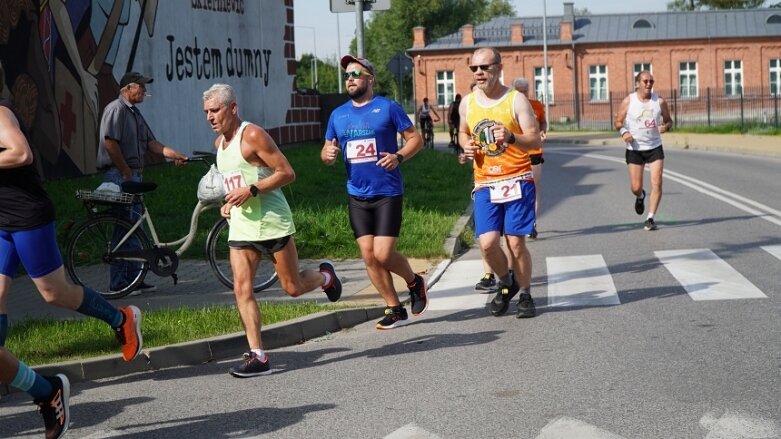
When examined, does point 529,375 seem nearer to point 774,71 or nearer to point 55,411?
point 55,411

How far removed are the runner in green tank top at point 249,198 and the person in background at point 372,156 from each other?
3.39ft

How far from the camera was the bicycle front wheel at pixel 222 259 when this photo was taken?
10.6 m

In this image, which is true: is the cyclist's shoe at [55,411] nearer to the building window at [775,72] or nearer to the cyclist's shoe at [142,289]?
the cyclist's shoe at [142,289]

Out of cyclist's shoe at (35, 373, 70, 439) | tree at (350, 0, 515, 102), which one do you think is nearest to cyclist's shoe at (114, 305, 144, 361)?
cyclist's shoe at (35, 373, 70, 439)

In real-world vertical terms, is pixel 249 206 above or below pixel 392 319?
above

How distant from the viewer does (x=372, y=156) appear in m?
8.65

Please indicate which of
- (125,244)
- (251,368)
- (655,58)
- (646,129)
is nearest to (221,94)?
(251,368)

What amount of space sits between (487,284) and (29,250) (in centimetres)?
513

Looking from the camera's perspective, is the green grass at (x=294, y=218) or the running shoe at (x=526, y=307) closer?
the green grass at (x=294, y=218)

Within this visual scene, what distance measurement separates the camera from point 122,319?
7.22m

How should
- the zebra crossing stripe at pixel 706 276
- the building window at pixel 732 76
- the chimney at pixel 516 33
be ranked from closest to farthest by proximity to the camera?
the zebra crossing stripe at pixel 706 276, the building window at pixel 732 76, the chimney at pixel 516 33

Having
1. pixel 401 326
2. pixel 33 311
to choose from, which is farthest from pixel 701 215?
pixel 33 311

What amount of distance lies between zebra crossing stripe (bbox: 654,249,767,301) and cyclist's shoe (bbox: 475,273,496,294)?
5.25 ft

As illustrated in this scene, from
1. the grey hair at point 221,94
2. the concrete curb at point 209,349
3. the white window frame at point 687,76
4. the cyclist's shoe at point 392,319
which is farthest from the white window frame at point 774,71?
the grey hair at point 221,94
